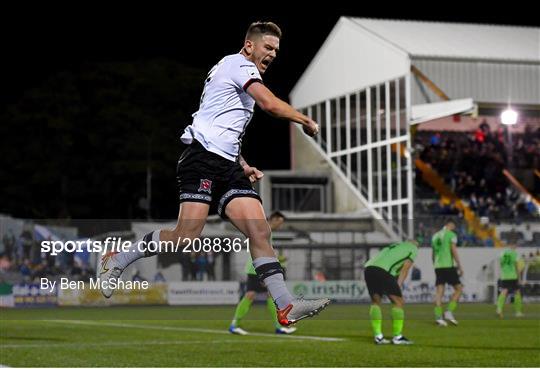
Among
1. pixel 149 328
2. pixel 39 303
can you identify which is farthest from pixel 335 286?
pixel 149 328

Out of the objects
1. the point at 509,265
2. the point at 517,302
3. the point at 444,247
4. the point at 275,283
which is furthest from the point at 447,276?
the point at 275,283

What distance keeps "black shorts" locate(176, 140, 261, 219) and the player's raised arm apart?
602mm

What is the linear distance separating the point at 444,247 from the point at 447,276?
740mm

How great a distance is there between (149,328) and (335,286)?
12.8 metres

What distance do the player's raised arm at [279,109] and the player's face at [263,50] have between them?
0.31 meters

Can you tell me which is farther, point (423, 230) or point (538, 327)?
point (423, 230)

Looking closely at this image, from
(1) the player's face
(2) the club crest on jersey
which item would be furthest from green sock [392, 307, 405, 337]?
(1) the player's face

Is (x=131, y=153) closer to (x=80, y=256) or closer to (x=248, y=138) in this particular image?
(x=248, y=138)

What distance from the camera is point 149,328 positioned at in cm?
2775

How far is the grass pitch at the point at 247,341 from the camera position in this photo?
18859 millimetres

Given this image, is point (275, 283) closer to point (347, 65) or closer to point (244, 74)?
point (244, 74)

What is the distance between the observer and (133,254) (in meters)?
7.98

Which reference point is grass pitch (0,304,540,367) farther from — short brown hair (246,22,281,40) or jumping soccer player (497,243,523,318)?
short brown hair (246,22,281,40)

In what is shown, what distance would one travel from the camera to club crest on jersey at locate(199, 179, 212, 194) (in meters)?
7.61
